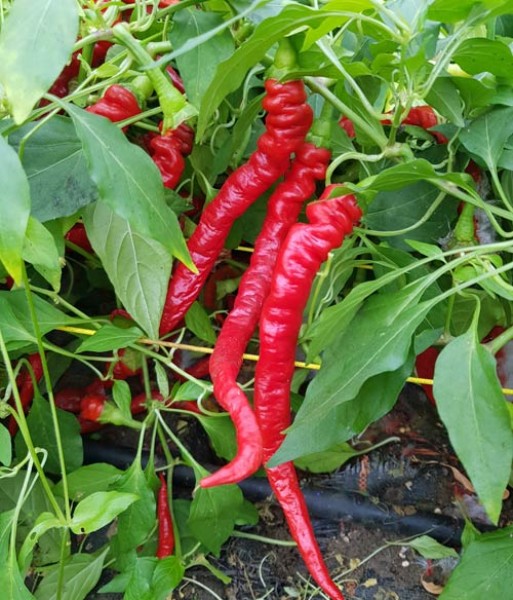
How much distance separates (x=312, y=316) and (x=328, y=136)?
0.26 meters

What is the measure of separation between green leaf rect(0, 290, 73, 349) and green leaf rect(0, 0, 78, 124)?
38cm

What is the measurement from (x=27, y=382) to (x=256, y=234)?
18.9 inches

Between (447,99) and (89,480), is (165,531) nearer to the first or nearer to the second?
(89,480)

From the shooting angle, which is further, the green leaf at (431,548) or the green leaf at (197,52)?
the green leaf at (431,548)

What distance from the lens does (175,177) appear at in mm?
1046

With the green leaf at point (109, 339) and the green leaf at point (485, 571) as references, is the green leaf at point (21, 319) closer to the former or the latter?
the green leaf at point (109, 339)

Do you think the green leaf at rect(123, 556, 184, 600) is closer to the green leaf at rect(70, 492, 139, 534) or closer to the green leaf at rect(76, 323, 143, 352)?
the green leaf at rect(70, 492, 139, 534)

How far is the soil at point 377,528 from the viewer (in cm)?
122

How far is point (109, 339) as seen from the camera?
38.4 inches

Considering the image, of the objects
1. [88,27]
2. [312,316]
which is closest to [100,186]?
[88,27]

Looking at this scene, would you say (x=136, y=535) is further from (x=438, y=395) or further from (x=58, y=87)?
(x=58, y=87)

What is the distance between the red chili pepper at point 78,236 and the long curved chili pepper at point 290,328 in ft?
1.24

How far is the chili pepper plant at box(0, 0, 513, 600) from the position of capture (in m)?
0.76

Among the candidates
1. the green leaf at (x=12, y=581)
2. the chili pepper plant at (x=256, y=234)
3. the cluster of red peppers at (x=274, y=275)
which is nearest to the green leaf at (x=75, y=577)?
the chili pepper plant at (x=256, y=234)
